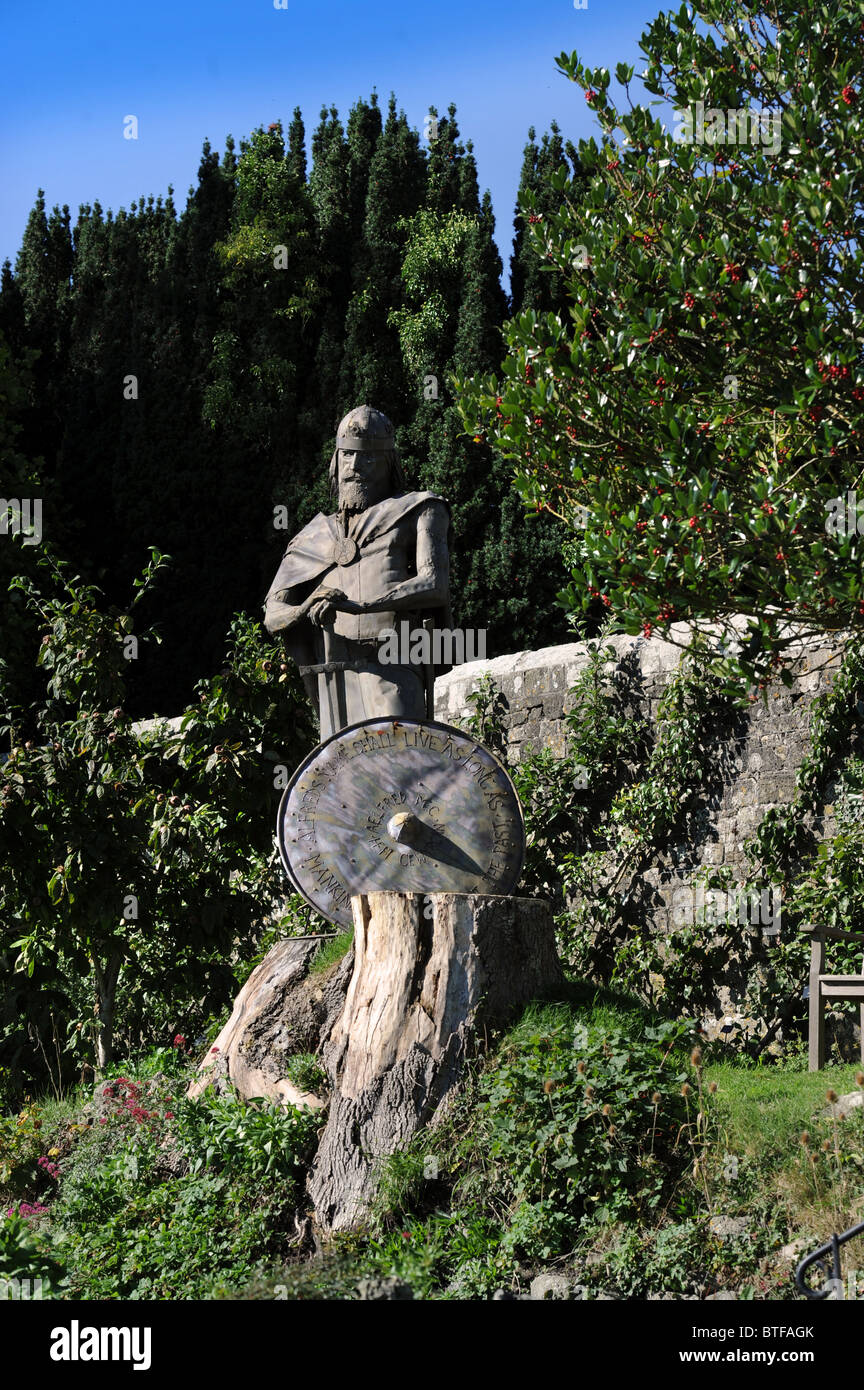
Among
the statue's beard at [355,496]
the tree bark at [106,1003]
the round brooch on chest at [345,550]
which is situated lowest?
the tree bark at [106,1003]

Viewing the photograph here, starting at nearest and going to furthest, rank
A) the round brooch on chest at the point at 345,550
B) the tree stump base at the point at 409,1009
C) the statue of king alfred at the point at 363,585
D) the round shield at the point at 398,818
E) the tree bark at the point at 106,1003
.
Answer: the tree stump base at the point at 409,1009, the round shield at the point at 398,818, the statue of king alfred at the point at 363,585, the round brooch on chest at the point at 345,550, the tree bark at the point at 106,1003

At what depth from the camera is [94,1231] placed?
15.7 ft

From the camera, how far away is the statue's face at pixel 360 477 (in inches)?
242

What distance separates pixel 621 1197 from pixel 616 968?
4.09 metres

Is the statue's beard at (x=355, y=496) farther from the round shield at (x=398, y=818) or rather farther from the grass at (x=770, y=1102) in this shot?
the grass at (x=770, y=1102)

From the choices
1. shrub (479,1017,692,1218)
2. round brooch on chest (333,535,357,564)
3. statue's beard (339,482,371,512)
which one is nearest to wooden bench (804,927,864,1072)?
shrub (479,1017,692,1218)

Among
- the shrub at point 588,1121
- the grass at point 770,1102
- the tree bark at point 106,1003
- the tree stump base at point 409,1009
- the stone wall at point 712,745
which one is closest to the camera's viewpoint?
the shrub at point 588,1121

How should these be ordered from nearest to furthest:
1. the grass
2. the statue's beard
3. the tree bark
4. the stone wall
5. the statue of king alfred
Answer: the grass, the statue of king alfred, the statue's beard, the tree bark, the stone wall

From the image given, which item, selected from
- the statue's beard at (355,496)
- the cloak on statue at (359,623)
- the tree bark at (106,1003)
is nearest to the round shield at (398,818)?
the cloak on statue at (359,623)

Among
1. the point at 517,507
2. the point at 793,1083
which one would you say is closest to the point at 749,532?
the point at 793,1083

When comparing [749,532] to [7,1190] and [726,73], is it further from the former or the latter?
[7,1190]

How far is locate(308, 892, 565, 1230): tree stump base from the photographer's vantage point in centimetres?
450

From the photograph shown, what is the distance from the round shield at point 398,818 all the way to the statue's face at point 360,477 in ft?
3.87

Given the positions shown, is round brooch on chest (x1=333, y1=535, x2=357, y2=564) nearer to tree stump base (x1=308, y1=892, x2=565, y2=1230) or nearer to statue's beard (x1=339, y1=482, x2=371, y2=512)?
statue's beard (x1=339, y1=482, x2=371, y2=512)
